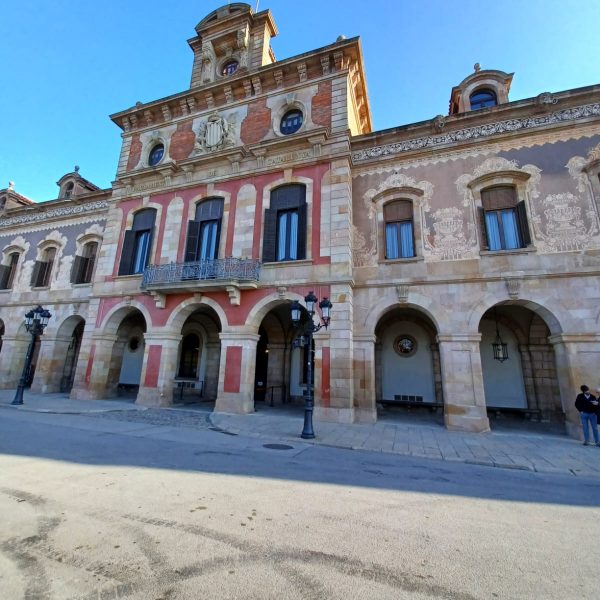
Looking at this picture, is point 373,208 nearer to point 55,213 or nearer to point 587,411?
point 587,411

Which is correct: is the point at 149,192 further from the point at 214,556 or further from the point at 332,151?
the point at 214,556

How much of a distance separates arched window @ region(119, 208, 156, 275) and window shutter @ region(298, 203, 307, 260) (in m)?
7.74

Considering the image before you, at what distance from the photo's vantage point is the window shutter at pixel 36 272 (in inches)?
771

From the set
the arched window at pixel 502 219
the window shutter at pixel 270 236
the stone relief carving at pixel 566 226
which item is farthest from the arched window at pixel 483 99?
the window shutter at pixel 270 236

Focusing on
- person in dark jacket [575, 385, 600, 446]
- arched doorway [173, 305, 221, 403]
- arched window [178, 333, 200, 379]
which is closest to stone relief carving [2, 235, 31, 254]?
arched doorway [173, 305, 221, 403]

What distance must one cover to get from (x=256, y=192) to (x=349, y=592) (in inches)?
556

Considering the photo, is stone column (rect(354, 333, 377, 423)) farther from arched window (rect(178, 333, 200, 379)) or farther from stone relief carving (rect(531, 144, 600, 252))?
arched window (rect(178, 333, 200, 379))

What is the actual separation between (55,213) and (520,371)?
88.1 ft

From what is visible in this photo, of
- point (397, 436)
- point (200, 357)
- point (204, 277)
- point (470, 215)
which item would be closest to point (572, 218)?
point (470, 215)

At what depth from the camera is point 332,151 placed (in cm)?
1369

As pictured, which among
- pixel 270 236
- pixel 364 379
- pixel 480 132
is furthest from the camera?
pixel 270 236

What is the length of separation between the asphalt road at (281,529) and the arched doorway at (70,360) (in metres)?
14.1

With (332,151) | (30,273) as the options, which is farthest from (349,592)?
(30,273)

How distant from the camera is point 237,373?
12.7 m
